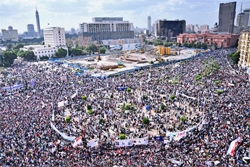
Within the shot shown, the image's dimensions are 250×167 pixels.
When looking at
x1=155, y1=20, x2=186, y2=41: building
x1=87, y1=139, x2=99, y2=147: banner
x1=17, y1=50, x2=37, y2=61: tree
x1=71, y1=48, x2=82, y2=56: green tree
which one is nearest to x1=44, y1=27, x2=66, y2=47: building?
x1=71, y1=48, x2=82, y2=56: green tree

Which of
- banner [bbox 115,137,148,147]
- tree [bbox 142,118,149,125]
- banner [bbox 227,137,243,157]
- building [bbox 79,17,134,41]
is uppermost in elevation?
building [bbox 79,17,134,41]

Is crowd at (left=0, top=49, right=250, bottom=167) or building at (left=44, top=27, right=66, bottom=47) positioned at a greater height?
building at (left=44, top=27, right=66, bottom=47)

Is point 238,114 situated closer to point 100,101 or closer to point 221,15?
point 100,101

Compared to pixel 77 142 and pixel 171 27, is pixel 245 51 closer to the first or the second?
pixel 77 142

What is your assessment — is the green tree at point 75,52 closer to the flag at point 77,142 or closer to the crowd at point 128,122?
the crowd at point 128,122

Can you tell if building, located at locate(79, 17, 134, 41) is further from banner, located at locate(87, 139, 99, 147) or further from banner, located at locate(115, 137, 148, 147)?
banner, located at locate(115, 137, 148, 147)

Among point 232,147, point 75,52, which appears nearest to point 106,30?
point 75,52
